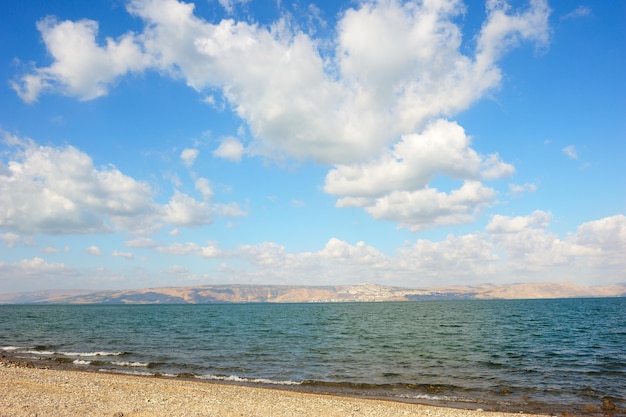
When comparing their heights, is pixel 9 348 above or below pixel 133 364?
below

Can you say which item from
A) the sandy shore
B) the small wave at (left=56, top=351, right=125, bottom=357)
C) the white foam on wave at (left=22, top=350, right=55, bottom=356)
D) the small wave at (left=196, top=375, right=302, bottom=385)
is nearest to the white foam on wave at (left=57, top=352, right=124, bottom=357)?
the small wave at (left=56, top=351, right=125, bottom=357)

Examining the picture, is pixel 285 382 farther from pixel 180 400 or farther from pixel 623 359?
pixel 623 359

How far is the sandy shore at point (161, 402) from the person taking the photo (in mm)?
16094

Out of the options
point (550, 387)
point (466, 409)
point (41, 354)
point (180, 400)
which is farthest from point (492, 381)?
point (41, 354)

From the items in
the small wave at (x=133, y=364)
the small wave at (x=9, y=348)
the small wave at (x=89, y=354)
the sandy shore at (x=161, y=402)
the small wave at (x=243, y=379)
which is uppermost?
the sandy shore at (x=161, y=402)

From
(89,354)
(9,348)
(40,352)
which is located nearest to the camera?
(89,354)

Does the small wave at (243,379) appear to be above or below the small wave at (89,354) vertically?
above

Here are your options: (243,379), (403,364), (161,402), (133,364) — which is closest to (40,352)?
(133,364)

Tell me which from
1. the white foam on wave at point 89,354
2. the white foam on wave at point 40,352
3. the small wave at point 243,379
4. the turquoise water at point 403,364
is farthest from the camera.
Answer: the white foam on wave at point 40,352

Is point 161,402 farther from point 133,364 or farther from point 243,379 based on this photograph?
point 133,364

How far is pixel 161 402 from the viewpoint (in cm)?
1791

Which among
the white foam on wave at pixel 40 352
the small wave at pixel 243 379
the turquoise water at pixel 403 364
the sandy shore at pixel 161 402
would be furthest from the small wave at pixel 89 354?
the sandy shore at pixel 161 402

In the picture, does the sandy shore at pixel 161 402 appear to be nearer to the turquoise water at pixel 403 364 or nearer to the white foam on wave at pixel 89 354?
the turquoise water at pixel 403 364

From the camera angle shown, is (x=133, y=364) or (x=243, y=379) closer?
(x=243, y=379)
